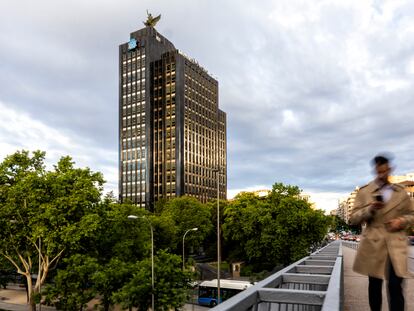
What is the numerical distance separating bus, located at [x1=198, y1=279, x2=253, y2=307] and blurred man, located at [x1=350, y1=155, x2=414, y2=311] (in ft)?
102

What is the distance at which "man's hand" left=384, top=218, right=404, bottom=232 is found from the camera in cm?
335

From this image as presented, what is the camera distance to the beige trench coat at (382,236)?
339cm

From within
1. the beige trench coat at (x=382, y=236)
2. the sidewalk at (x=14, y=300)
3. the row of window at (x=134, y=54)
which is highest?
the row of window at (x=134, y=54)

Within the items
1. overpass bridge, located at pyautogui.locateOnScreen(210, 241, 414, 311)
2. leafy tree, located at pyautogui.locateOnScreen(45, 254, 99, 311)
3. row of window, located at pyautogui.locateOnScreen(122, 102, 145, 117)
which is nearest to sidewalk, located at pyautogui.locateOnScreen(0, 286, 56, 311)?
leafy tree, located at pyautogui.locateOnScreen(45, 254, 99, 311)

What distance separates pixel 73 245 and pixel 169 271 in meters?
→ 10.3

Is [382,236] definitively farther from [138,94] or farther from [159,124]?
[138,94]

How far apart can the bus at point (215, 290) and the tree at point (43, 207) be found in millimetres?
12844

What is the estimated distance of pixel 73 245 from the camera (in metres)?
29.2

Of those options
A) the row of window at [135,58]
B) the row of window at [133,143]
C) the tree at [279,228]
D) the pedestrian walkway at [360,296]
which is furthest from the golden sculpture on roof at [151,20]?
the pedestrian walkway at [360,296]

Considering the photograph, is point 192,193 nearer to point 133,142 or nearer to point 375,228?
point 133,142

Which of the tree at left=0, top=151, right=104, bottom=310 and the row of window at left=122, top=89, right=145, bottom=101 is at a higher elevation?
the row of window at left=122, top=89, right=145, bottom=101

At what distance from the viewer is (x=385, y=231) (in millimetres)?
3455

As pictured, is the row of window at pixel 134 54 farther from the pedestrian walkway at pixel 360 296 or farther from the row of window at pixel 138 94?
the pedestrian walkway at pixel 360 296

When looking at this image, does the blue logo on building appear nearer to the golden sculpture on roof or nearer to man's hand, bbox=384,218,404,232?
the golden sculpture on roof
